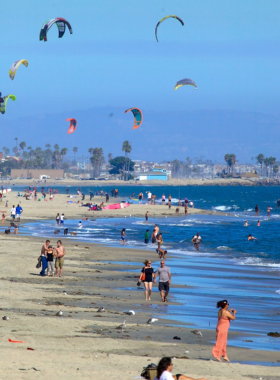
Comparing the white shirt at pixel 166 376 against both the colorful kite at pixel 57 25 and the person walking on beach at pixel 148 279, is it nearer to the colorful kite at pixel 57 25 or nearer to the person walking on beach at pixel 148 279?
the person walking on beach at pixel 148 279

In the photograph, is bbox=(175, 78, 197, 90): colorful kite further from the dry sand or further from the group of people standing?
the group of people standing

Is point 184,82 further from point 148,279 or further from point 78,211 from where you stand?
point 148,279

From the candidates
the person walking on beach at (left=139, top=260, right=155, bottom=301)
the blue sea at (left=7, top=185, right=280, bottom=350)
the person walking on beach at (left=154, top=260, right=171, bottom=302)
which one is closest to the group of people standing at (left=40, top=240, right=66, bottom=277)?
the person walking on beach at (left=139, top=260, right=155, bottom=301)

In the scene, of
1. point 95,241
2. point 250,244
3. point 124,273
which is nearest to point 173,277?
point 124,273

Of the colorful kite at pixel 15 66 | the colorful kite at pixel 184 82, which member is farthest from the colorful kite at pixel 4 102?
the colorful kite at pixel 184 82

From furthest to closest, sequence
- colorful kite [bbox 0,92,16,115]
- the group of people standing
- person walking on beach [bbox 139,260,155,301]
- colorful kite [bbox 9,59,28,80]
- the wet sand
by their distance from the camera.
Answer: colorful kite [bbox 0,92,16,115], colorful kite [bbox 9,59,28,80], the group of people standing, person walking on beach [bbox 139,260,155,301], the wet sand

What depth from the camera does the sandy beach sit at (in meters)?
7.93

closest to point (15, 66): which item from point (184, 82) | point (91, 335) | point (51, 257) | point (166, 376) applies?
point (184, 82)

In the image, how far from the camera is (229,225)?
4406 cm

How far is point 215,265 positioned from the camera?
22.3 metres

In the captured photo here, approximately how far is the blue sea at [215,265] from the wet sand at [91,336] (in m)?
0.92

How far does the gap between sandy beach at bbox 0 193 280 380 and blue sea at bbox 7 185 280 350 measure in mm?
755

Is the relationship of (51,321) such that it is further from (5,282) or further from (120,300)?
(5,282)

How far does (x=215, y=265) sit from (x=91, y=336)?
43.0 ft
